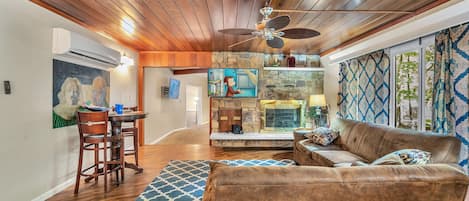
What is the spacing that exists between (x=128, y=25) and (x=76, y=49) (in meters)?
0.83

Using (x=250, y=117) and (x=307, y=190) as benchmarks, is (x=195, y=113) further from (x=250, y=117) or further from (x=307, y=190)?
(x=307, y=190)

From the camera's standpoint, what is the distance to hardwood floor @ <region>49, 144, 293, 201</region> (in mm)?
2842

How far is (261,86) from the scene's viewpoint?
5555 millimetres

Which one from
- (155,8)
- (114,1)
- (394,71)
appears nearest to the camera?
(114,1)

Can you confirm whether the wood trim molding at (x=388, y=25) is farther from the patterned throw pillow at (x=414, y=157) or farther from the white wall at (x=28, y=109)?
Result: the white wall at (x=28, y=109)

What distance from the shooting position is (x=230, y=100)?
5559mm

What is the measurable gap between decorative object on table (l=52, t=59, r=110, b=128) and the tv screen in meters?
3.68

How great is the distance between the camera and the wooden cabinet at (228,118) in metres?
5.53

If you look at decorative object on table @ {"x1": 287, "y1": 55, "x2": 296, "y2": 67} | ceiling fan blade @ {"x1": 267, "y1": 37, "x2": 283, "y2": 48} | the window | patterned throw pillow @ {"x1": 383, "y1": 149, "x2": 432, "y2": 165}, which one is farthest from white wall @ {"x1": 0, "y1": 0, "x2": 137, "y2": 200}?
the window

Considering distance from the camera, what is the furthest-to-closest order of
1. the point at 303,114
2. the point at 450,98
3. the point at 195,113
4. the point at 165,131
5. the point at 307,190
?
1. the point at 195,113
2. the point at 165,131
3. the point at 303,114
4. the point at 450,98
5. the point at 307,190

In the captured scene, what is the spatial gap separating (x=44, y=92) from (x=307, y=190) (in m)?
3.00

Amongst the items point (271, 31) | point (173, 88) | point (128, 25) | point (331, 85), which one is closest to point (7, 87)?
point (128, 25)

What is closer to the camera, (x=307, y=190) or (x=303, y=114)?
(x=307, y=190)

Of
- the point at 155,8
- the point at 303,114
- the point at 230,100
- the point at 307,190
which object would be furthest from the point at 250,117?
the point at 307,190
